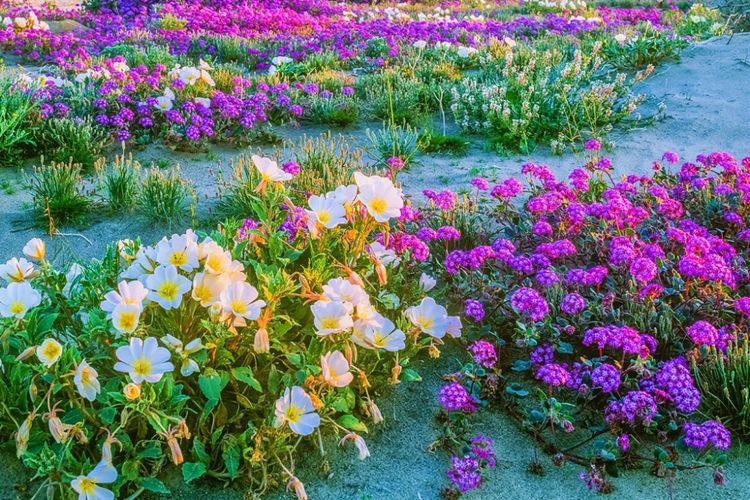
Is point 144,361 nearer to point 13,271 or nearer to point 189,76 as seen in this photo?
point 13,271

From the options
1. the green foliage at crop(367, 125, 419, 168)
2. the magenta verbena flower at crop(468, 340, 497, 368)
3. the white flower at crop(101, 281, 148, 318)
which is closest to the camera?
the white flower at crop(101, 281, 148, 318)

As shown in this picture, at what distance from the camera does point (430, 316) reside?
10.6 ft

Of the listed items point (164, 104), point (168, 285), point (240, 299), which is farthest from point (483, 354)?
point (164, 104)

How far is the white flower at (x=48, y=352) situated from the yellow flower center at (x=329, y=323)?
0.97 metres

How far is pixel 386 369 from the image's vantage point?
11.1ft

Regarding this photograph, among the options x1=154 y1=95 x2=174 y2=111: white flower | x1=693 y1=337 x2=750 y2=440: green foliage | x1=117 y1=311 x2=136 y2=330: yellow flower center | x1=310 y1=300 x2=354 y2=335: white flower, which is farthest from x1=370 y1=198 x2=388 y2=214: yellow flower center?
x1=154 y1=95 x2=174 y2=111: white flower

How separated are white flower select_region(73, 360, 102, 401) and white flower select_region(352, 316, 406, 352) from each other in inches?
39.9

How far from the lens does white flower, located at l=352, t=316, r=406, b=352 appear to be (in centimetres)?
295

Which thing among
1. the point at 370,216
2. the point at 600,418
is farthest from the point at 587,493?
→ the point at 370,216

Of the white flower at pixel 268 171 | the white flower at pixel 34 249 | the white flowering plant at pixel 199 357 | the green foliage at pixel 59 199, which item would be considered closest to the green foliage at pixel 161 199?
the green foliage at pixel 59 199

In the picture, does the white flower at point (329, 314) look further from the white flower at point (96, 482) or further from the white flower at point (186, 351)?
the white flower at point (96, 482)

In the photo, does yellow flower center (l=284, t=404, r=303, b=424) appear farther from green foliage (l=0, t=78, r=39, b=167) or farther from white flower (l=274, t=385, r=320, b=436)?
green foliage (l=0, t=78, r=39, b=167)

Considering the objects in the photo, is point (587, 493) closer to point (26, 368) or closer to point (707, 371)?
point (707, 371)

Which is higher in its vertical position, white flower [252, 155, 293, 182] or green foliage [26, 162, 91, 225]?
white flower [252, 155, 293, 182]
